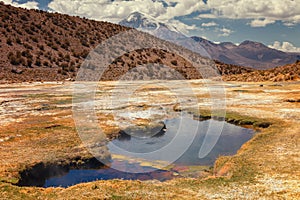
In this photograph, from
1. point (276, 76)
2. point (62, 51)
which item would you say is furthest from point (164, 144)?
point (62, 51)

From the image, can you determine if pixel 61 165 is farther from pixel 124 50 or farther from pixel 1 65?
pixel 124 50

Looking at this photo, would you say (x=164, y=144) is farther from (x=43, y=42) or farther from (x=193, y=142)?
(x=43, y=42)

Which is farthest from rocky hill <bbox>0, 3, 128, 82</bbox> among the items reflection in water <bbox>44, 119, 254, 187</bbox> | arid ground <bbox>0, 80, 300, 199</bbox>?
reflection in water <bbox>44, 119, 254, 187</bbox>

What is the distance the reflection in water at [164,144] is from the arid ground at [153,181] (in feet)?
4.87

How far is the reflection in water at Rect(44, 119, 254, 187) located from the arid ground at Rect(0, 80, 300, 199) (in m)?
1.48

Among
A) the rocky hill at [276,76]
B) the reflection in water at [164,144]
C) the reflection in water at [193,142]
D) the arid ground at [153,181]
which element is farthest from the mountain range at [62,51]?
the reflection in water at [164,144]

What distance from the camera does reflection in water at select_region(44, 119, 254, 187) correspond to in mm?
22125

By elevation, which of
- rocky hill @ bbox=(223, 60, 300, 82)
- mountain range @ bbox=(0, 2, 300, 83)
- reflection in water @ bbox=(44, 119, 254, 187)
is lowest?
reflection in water @ bbox=(44, 119, 254, 187)

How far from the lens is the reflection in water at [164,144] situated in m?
22.1

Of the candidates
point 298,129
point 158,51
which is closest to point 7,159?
point 298,129

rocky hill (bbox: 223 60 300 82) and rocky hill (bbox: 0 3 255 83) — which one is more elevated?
rocky hill (bbox: 0 3 255 83)

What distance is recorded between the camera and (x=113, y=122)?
3578 centimetres

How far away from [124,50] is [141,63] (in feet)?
38.6

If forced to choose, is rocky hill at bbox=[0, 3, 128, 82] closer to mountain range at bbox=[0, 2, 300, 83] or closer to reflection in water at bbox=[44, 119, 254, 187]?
mountain range at bbox=[0, 2, 300, 83]
